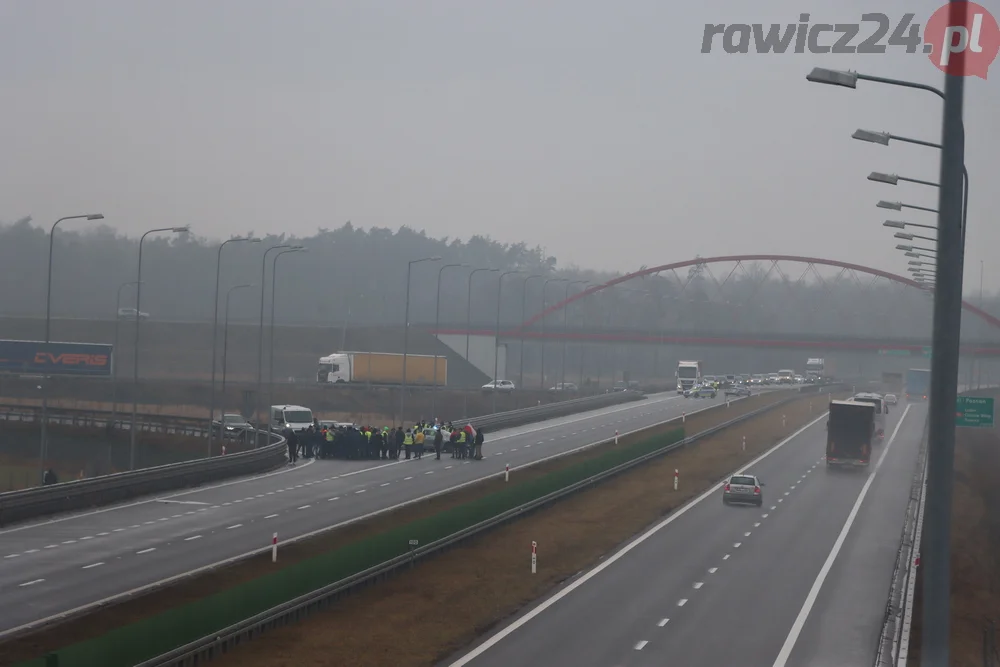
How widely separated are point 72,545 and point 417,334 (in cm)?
A: 11920

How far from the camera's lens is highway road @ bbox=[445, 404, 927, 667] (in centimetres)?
2261

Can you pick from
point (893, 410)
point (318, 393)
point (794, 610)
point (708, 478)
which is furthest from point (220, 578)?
point (893, 410)

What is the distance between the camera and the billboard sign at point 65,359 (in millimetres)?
100562

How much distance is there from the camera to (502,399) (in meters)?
107

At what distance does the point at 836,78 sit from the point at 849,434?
51572 mm

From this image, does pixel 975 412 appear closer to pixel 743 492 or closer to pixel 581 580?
pixel 743 492

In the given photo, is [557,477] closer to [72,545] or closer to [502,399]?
[72,545]

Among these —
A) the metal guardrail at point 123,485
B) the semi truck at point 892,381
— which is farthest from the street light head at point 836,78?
the semi truck at point 892,381

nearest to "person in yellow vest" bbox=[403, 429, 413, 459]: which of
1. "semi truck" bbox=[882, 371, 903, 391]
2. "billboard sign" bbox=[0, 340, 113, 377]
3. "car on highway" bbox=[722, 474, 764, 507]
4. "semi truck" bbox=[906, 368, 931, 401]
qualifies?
"car on highway" bbox=[722, 474, 764, 507]

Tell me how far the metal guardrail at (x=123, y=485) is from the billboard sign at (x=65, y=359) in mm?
53804

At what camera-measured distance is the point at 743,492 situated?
45.2 m

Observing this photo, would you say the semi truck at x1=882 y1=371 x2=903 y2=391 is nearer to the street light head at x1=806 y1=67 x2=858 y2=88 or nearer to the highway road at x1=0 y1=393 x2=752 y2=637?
the highway road at x1=0 y1=393 x2=752 y2=637

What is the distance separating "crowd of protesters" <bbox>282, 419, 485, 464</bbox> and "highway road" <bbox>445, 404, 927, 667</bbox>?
1391 cm

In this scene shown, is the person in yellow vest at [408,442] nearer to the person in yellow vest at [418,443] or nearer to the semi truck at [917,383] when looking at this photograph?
→ the person in yellow vest at [418,443]
